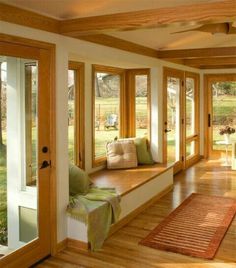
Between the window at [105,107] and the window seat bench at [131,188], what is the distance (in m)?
0.46

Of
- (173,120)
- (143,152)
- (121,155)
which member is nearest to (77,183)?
(121,155)

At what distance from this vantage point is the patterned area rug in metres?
3.66

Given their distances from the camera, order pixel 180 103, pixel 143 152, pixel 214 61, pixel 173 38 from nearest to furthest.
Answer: pixel 173 38
pixel 143 152
pixel 214 61
pixel 180 103

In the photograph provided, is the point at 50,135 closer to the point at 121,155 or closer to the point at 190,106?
the point at 121,155

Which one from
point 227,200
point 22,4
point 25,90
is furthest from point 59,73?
point 227,200

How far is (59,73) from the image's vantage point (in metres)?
3.45

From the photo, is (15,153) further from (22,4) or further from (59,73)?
(22,4)

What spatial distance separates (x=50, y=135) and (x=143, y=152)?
2.79m

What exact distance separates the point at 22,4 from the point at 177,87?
183 inches

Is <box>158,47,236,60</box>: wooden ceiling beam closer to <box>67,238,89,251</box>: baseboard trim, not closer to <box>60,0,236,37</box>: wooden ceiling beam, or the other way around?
<box>60,0,236,37</box>: wooden ceiling beam

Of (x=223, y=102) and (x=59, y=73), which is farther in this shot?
(x=223, y=102)

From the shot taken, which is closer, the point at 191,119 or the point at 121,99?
the point at 121,99

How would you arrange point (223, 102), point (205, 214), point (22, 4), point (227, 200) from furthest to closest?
point (223, 102) < point (227, 200) < point (205, 214) < point (22, 4)

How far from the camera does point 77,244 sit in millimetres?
3641
